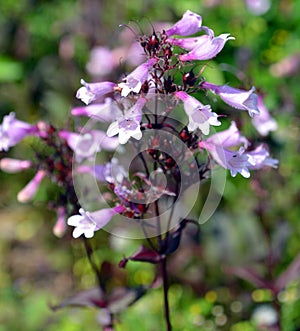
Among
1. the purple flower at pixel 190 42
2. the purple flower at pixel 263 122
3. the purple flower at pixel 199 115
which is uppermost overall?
the purple flower at pixel 190 42

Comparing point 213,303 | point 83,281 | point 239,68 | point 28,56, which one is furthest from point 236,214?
point 28,56

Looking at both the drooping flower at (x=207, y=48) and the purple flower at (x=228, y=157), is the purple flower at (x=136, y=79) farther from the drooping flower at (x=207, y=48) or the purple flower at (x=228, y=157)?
the purple flower at (x=228, y=157)

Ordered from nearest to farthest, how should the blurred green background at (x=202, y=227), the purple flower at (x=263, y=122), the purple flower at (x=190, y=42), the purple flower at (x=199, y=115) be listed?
the purple flower at (x=199, y=115), the purple flower at (x=190, y=42), the purple flower at (x=263, y=122), the blurred green background at (x=202, y=227)

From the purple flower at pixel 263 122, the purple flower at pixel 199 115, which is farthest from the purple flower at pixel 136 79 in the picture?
the purple flower at pixel 263 122

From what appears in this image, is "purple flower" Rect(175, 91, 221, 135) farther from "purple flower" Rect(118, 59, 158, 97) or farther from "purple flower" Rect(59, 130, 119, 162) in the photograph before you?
"purple flower" Rect(59, 130, 119, 162)

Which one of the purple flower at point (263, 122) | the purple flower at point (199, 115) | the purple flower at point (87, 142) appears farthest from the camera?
A: the purple flower at point (263, 122)

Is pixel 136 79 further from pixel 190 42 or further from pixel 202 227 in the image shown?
pixel 202 227

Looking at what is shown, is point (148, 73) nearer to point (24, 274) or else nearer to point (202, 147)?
point (202, 147)
